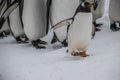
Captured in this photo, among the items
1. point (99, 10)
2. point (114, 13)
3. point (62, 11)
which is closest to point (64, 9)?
point (62, 11)

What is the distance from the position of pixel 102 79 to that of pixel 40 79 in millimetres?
259

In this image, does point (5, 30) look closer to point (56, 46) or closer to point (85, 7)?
point (56, 46)

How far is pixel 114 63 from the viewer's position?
1566 mm

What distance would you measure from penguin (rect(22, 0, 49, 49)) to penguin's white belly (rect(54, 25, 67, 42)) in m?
0.12

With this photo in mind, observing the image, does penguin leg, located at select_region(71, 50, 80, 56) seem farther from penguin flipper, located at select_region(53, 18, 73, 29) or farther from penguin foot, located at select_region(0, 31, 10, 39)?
penguin foot, located at select_region(0, 31, 10, 39)

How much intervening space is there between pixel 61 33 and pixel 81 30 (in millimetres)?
229

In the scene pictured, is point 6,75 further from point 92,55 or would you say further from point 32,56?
point 92,55

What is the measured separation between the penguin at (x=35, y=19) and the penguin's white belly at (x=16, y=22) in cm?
11

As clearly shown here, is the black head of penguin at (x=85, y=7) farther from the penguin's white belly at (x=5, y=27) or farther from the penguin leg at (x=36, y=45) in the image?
the penguin's white belly at (x=5, y=27)

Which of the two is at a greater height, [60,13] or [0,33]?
[60,13]

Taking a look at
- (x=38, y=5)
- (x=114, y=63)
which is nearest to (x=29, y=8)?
(x=38, y=5)

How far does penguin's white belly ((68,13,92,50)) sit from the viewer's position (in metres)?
1.71

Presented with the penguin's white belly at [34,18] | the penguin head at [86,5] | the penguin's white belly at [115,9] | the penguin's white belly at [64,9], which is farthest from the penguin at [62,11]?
the penguin's white belly at [115,9]

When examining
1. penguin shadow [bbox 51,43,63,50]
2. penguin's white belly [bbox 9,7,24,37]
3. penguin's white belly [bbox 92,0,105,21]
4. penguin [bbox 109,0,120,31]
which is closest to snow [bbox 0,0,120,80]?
penguin shadow [bbox 51,43,63,50]
